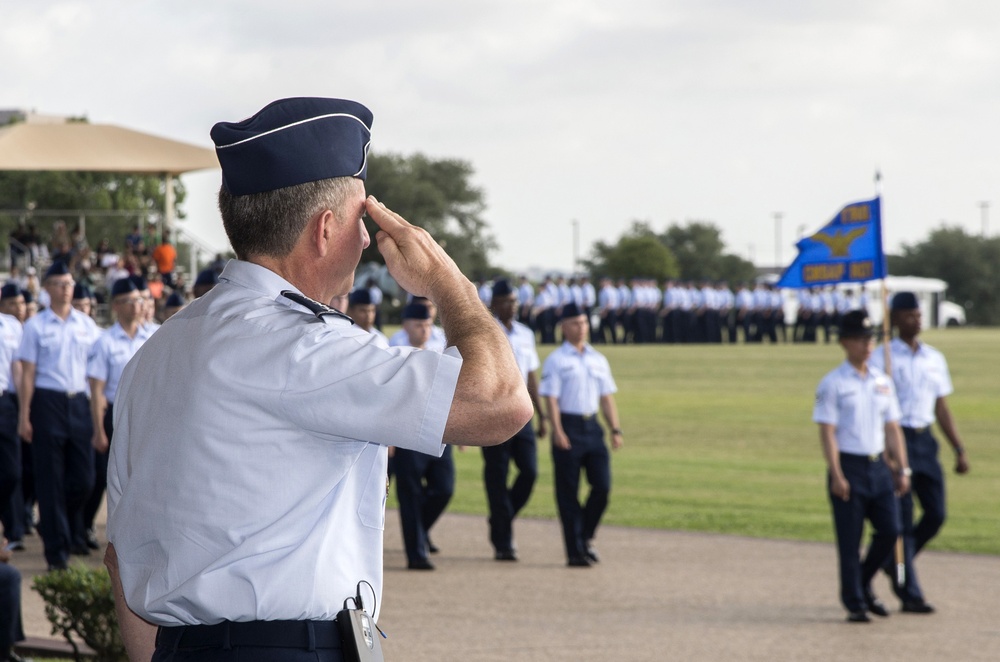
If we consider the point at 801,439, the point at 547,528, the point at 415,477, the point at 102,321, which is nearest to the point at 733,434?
the point at 801,439

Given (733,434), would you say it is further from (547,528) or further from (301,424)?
(301,424)

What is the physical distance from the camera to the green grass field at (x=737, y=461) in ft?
43.5

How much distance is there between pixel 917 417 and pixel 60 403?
651 centimetres

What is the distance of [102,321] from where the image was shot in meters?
30.2

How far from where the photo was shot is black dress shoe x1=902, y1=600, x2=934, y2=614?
9.09m

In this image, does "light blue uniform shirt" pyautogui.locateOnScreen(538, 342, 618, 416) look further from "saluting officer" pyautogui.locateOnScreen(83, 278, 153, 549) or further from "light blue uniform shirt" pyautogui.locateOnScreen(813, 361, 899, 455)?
"saluting officer" pyautogui.locateOnScreen(83, 278, 153, 549)

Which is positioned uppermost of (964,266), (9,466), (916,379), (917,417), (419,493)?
(964,266)

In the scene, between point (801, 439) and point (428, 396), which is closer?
point (428, 396)

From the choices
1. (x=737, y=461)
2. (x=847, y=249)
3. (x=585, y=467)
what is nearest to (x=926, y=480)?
(x=847, y=249)

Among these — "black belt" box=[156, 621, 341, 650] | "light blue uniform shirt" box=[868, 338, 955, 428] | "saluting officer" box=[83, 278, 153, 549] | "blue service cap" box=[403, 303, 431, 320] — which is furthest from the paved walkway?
"black belt" box=[156, 621, 341, 650]

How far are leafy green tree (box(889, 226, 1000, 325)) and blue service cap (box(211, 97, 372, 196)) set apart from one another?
92916mm

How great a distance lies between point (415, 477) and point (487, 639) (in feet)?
9.61

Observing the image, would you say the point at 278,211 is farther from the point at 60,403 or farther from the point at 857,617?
the point at 60,403

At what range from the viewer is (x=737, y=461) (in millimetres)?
17812
